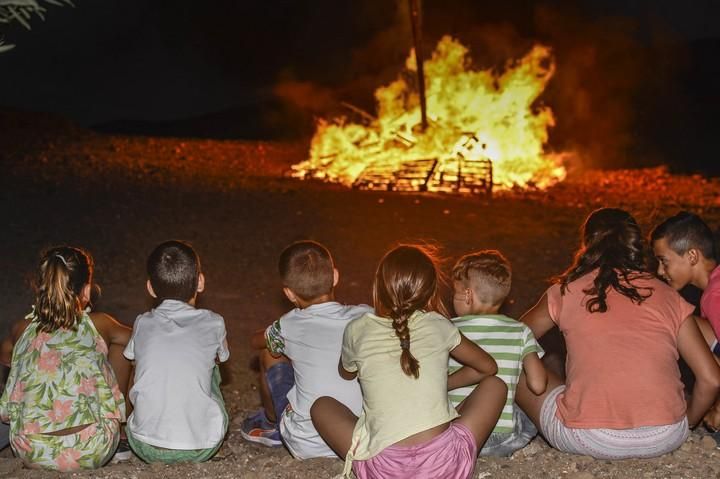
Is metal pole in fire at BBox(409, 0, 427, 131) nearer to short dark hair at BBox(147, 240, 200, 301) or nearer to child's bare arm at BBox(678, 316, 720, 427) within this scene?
short dark hair at BBox(147, 240, 200, 301)

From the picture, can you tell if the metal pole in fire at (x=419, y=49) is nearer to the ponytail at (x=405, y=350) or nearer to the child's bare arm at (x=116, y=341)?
the child's bare arm at (x=116, y=341)

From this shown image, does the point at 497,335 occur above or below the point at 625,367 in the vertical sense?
above

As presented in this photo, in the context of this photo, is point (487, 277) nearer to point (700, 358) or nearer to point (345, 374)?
point (345, 374)

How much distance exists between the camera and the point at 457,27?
797 inches

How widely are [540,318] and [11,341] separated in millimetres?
2910

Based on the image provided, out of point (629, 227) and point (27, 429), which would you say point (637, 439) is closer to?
point (629, 227)

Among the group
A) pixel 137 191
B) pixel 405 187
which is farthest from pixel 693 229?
pixel 137 191

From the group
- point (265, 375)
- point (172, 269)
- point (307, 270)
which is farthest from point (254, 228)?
point (307, 270)

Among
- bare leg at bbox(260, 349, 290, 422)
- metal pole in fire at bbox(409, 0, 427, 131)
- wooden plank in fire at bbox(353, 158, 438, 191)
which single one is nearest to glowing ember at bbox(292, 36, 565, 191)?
wooden plank in fire at bbox(353, 158, 438, 191)

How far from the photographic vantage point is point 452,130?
15055 millimetres

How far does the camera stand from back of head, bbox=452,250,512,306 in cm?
473

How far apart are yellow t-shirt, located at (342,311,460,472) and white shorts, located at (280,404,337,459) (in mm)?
533

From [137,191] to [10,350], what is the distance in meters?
9.05

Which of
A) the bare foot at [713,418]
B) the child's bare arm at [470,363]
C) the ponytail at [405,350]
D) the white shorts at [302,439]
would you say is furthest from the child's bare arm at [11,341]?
the bare foot at [713,418]
